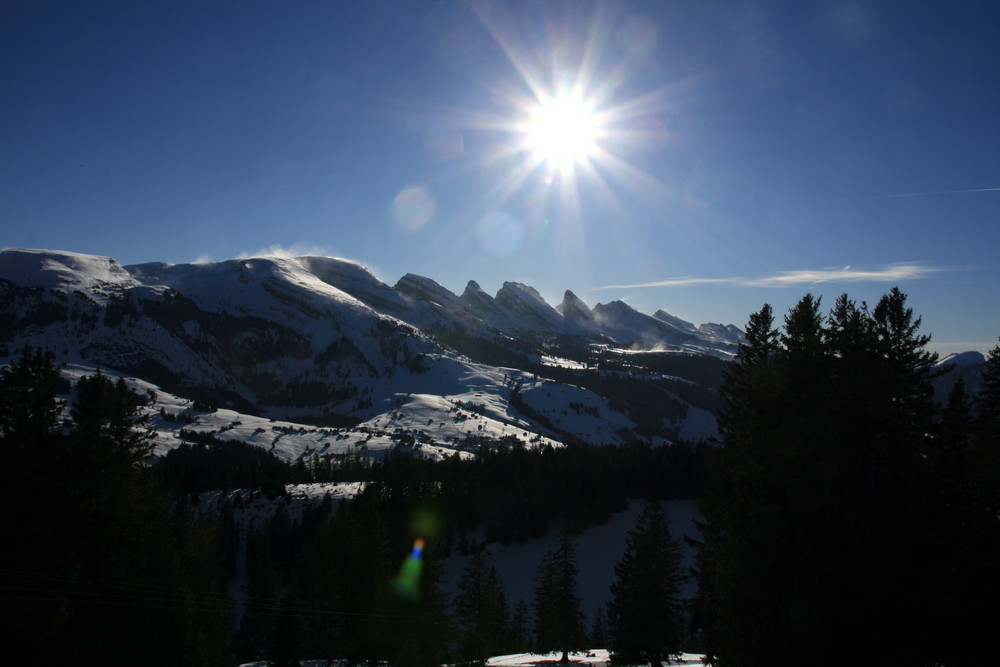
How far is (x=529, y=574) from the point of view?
271 feet

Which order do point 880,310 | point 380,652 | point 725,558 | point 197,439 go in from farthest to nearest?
point 197,439 < point 380,652 < point 880,310 < point 725,558

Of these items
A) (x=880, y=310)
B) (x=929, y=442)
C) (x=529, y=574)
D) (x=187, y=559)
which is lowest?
(x=529, y=574)

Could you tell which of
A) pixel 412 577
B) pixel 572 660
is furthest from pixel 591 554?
pixel 412 577

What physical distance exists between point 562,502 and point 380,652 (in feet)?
222

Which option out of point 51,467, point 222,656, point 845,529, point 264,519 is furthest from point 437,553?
point 264,519

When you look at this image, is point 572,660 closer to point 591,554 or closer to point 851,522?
point 851,522

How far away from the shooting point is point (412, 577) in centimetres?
3203

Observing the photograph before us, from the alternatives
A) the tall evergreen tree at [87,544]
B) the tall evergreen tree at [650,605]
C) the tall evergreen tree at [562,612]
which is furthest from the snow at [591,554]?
the tall evergreen tree at [87,544]

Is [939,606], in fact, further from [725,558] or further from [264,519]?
[264,519]

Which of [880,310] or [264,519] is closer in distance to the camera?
[880,310]

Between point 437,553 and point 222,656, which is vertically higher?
point 437,553

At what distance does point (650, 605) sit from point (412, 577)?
1522 cm

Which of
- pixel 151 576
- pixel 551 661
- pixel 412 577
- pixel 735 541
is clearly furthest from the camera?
pixel 551 661

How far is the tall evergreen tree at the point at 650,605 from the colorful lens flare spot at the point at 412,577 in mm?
13881
